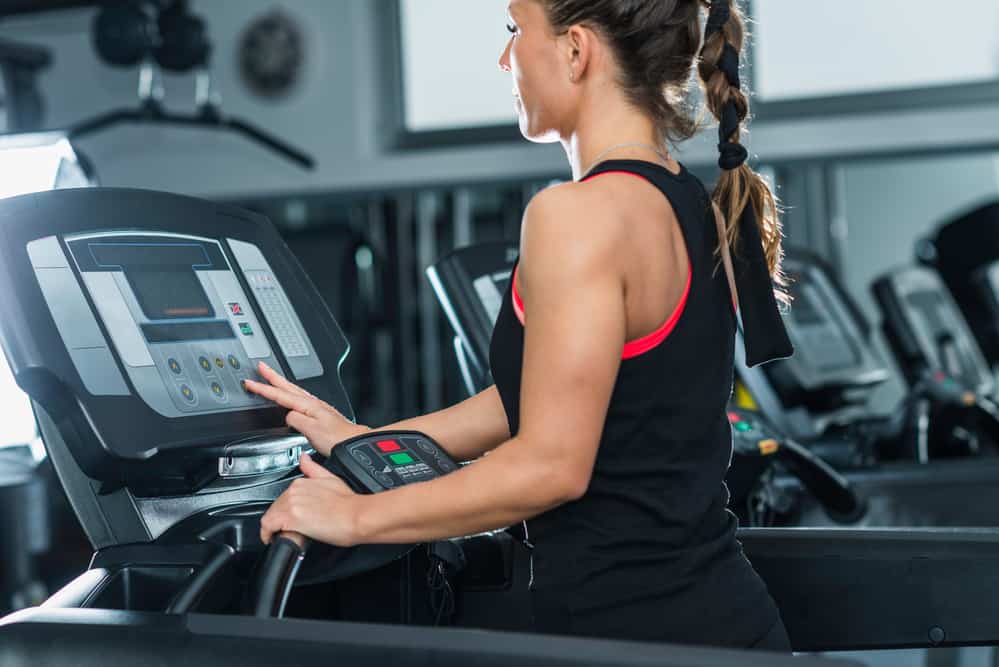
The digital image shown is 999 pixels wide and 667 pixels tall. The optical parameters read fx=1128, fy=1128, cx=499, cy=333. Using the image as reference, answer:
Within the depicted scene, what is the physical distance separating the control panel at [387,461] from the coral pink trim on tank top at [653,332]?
205 millimetres

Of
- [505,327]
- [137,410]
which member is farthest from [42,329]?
[505,327]

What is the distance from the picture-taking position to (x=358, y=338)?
5543 millimetres

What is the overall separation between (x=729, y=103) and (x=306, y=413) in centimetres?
64

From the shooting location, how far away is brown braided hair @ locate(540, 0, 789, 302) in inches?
49.4

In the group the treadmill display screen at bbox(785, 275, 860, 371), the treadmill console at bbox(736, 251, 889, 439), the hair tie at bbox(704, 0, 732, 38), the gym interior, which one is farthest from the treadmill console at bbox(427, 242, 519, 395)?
the treadmill display screen at bbox(785, 275, 860, 371)

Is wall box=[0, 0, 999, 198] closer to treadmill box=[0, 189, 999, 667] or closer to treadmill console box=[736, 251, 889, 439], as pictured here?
treadmill console box=[736, 251, 889, 439]

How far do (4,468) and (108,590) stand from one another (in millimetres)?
1245

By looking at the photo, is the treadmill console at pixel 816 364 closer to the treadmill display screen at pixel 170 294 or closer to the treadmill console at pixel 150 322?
the treadmill console at pixel 150 322

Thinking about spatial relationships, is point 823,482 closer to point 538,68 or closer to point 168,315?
point 538,68

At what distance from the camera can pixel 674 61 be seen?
131 centimetres

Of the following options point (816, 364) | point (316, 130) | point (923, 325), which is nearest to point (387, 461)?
point (816, 364)

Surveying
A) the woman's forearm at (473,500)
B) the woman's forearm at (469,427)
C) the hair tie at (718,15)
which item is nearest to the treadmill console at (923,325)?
the woman's forearm at (469,427)

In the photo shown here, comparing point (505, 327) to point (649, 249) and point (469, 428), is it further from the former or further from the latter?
point (469, 428)

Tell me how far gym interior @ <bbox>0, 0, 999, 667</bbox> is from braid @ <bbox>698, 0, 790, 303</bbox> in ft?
0.32
